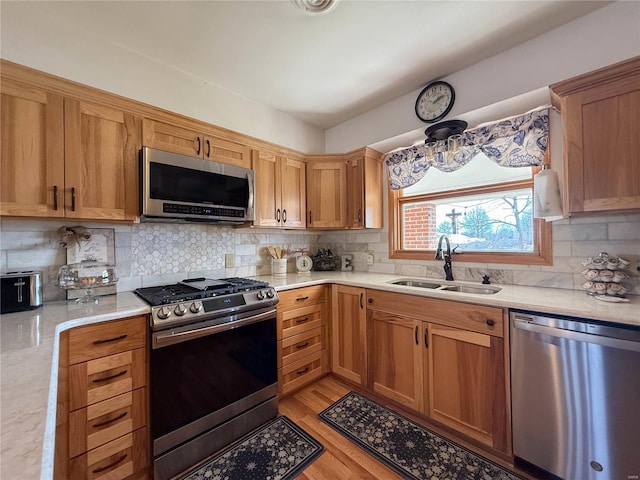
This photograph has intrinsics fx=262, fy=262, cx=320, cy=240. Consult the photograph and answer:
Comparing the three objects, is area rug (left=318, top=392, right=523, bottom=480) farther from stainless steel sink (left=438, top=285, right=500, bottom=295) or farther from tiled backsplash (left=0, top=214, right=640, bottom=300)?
tiled backsplash (left=0, top=214, right=640, bottom=300)

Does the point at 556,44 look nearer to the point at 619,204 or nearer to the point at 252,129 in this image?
the point at 619,204

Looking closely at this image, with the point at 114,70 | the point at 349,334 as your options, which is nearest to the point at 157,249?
the point at 114,70

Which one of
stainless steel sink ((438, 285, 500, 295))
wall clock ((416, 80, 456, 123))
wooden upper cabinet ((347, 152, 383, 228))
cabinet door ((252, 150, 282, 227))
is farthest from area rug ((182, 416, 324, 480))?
wall clock ((416, 80, 456, 123))

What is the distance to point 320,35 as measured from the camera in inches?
66.4

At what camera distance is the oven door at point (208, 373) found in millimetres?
1441

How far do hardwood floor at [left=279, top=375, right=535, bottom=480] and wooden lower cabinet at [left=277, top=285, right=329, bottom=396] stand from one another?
12 centimetres

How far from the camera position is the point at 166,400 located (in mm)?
1453

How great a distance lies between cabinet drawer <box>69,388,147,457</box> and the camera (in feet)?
4.06

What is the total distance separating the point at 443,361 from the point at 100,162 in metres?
2.50

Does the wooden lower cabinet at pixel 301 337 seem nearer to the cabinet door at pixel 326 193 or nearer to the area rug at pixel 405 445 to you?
the area rug at pixel 405 445

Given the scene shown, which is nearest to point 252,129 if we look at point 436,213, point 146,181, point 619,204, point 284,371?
point 146,181

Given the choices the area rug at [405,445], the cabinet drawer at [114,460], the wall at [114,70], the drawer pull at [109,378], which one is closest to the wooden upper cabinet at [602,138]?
the area rug at [405,445]

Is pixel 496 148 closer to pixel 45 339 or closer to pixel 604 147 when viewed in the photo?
pixel 604 147

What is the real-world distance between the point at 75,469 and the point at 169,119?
2029mm
